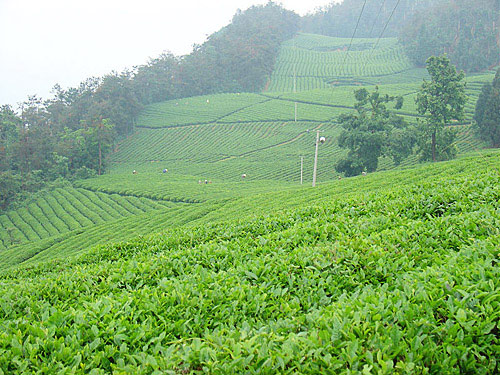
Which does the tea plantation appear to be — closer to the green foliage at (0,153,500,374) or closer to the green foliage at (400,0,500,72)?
the green foliage at (0,153,500,374)

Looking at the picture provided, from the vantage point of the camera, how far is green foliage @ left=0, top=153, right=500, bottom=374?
2709 mm

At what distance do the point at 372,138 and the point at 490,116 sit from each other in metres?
13.8

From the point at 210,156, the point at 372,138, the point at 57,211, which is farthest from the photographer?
the point at 210,156

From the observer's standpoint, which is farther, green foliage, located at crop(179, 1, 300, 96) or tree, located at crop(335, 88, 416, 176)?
green foliage, located at crop(179, 1, 300, 96)

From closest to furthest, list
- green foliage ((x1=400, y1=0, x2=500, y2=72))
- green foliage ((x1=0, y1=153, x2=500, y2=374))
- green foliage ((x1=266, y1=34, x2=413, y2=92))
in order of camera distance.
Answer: green foliage ((x1=0, y1=153, x2=500, y2=374)), green foliage ((x1=400, y1=0, x2=500, y2=72)), green foliage ((x1=266, y1=34, x2=413, y2=92))

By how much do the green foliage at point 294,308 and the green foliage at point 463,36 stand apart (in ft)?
269

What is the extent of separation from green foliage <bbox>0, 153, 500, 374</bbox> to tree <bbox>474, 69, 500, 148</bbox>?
37439 mm

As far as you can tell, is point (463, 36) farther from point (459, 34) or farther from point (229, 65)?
point (229, 65)

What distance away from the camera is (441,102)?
32.8m

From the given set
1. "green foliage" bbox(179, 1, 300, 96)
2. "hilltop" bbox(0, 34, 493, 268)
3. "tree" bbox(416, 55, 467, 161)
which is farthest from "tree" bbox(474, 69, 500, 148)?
"green foliage" bbox(179, 1, 300, 96)

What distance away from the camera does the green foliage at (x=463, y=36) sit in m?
74.7

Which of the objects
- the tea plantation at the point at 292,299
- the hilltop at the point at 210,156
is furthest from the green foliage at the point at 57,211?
the tea plantation at the point at 292,299

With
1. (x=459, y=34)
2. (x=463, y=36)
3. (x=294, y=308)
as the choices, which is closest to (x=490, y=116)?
(x=294, y=308)

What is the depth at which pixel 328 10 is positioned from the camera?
138 metres
